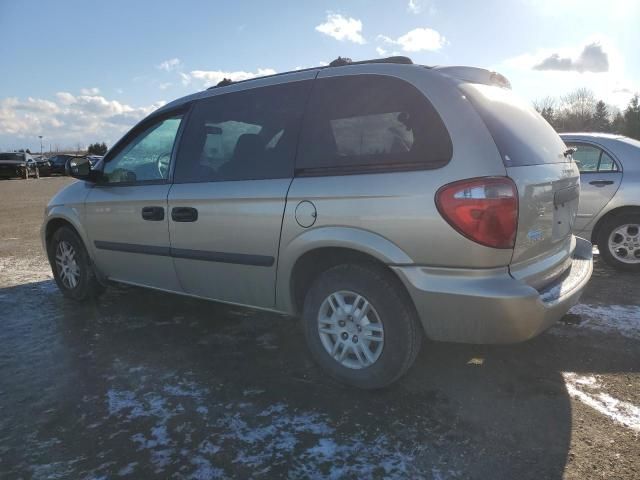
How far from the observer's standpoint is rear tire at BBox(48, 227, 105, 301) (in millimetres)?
4719

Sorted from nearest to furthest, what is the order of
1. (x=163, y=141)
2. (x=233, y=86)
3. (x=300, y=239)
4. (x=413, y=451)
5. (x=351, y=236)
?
(x=413, y=451) < (x=351, y=236) < (x=300, y=239) < (x=233, y=86) < (x=163, y=141)

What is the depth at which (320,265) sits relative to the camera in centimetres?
309

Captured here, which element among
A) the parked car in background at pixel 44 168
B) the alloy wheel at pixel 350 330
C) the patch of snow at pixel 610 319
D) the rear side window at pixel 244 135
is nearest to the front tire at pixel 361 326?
the alloy wheel at pixel 350 330

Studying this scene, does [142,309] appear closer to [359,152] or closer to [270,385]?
[270,385]

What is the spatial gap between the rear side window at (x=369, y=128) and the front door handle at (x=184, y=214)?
0.95m

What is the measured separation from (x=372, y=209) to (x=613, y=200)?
3.98m

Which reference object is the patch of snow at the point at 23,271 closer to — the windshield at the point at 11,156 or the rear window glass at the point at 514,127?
the rear window glass at the point at 514,127

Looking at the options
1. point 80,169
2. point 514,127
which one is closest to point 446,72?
point 514,127

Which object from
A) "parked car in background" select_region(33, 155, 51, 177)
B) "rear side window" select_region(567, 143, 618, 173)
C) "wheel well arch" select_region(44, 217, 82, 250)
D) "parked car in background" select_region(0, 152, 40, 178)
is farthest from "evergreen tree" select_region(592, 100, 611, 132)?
"wheel well arch" select_region(44, 217, 82, 250)

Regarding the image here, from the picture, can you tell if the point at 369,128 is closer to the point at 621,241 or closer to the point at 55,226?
the point at 55,226

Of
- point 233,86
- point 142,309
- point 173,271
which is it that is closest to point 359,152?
point 233,86

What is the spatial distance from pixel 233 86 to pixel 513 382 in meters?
2.77

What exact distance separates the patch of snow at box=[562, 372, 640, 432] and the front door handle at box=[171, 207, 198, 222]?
2.65 m

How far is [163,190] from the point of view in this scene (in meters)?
3.78
